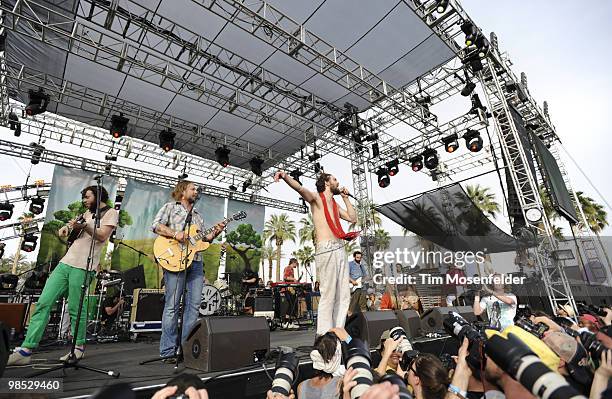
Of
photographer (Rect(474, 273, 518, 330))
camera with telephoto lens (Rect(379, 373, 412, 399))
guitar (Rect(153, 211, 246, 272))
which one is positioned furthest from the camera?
photographer (Rect(474, 273, 518, 330))

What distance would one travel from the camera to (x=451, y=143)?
38.3 ft

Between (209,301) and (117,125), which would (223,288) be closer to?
(209,301)

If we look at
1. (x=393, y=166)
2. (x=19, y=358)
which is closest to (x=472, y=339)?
(x=19, y=358)

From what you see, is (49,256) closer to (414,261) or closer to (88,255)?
(88,255)

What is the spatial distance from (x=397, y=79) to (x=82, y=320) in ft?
36.4

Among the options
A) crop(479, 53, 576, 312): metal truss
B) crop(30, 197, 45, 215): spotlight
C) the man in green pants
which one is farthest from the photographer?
crop(30, 197, 45, 215): spotlight

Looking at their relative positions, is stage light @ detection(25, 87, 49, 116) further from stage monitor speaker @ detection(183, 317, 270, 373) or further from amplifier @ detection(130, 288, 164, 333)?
stage monitor speaker @ detection(183, 317, 270, 373)

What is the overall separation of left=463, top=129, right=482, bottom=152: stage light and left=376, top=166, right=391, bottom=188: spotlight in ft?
10.7

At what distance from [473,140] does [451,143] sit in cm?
79

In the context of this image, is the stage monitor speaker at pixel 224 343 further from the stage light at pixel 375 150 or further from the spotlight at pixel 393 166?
the spotlight at pixel 393 166

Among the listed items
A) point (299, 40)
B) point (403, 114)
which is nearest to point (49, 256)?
point (299, 40)

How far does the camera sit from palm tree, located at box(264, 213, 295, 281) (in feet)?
123

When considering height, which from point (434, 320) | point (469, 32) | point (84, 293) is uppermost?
point (469, 32)

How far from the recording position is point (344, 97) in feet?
37.8
